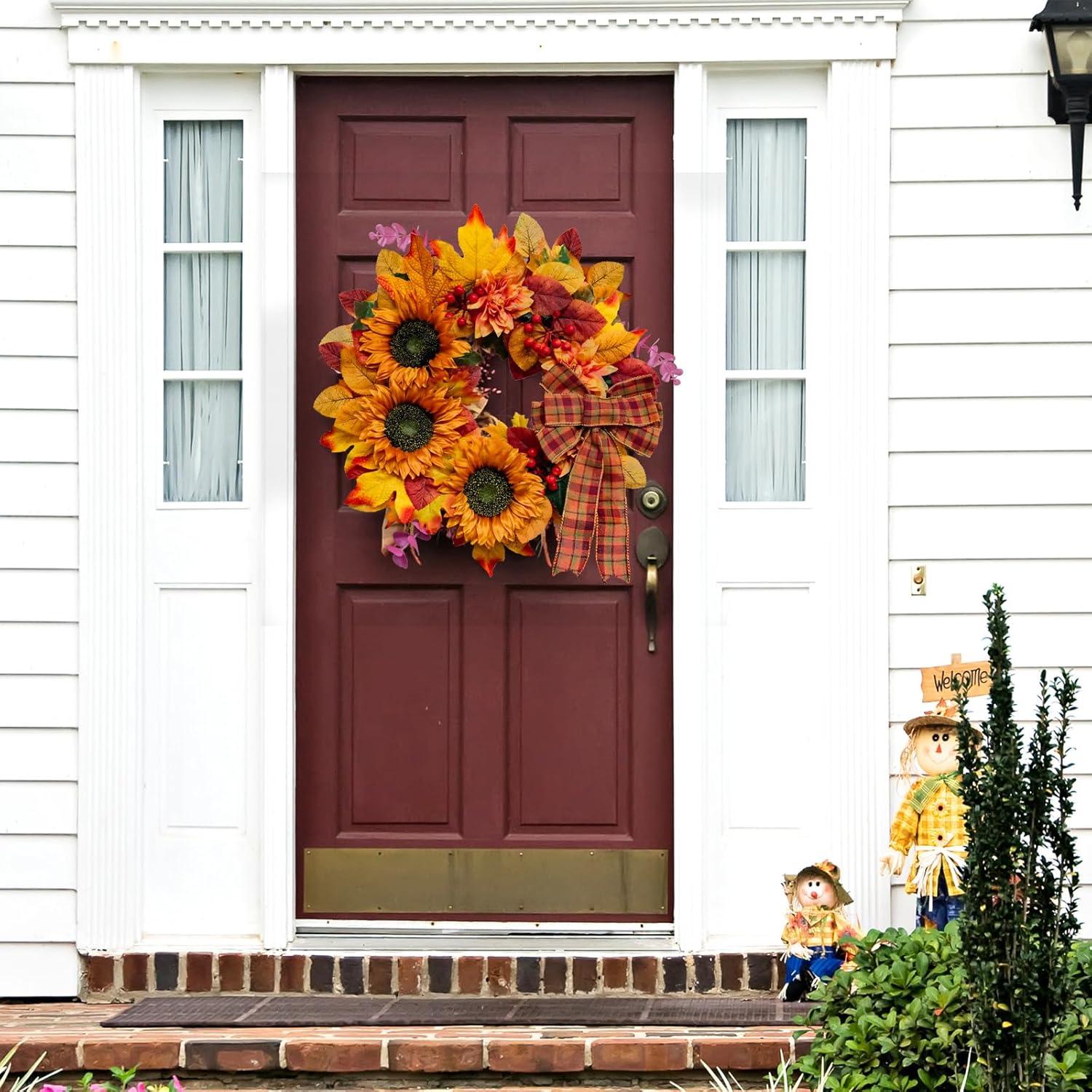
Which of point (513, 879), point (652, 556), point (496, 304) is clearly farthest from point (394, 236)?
point (513, 879)

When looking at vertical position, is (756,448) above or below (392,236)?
below

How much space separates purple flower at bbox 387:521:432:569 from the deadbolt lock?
600 millimetres

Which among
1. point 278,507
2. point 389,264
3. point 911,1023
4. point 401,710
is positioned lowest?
point 911,1023

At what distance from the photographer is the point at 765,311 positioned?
4.30 m

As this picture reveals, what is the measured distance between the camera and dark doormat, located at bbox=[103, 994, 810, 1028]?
3881 millimetres

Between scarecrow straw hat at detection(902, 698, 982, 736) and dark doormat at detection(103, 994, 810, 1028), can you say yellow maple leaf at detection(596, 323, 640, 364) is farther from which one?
dark doormat at detection(103, 994, 810, 1028)

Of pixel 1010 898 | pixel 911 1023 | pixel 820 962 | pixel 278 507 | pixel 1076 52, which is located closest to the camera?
pixel 1010 898

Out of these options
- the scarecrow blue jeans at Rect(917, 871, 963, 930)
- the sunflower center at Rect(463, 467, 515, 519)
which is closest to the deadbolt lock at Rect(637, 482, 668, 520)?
the sunflower center at Rect(463, 467, 515, 519)

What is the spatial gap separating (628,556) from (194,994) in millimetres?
1698

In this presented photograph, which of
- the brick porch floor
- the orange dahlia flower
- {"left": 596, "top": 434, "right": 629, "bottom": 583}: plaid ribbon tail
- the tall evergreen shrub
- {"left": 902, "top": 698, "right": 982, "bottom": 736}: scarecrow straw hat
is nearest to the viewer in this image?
the tall evergreen shrub

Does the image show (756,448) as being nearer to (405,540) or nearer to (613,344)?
(613,344)

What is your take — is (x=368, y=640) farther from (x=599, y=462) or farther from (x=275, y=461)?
(x=599, y=462)

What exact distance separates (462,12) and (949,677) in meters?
2.22

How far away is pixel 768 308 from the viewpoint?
4301mm
